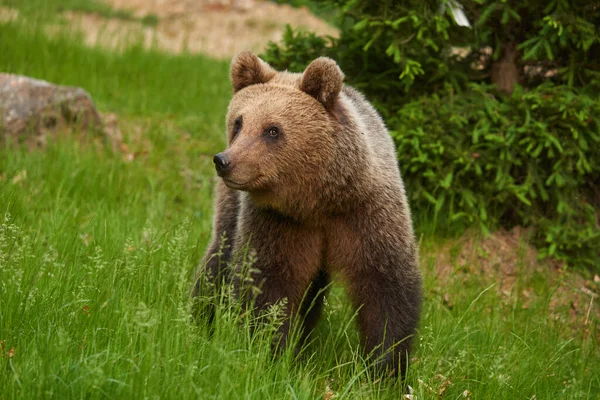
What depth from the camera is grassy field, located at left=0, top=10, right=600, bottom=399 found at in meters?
2.95

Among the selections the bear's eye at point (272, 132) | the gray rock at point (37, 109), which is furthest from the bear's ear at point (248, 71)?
the gray rock at point (37, 109)

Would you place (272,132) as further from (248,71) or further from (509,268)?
(509,268)

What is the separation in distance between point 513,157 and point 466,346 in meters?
2.11

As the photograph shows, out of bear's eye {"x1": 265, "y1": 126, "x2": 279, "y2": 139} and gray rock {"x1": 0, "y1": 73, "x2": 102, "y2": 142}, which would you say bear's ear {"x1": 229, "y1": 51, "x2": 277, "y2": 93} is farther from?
gray rock {"x1": 0, "y1": 73, "x2": 102, "y2": 142}

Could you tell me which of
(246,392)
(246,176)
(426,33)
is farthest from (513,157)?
(246,392)

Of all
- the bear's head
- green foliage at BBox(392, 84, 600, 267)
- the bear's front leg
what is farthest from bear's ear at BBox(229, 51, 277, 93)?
green foliage at BBox(392, 84, 600, 267)

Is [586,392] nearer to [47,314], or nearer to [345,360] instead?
[345,360]

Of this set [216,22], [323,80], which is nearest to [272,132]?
[323,80]

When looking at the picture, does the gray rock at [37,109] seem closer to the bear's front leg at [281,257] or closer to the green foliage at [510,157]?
the green foliage at [510,157]

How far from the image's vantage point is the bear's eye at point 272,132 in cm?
374

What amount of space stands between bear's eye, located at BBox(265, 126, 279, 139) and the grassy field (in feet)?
2.42

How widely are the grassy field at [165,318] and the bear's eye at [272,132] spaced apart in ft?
2.42

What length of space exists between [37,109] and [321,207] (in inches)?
161

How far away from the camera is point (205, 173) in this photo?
24.8 feet
